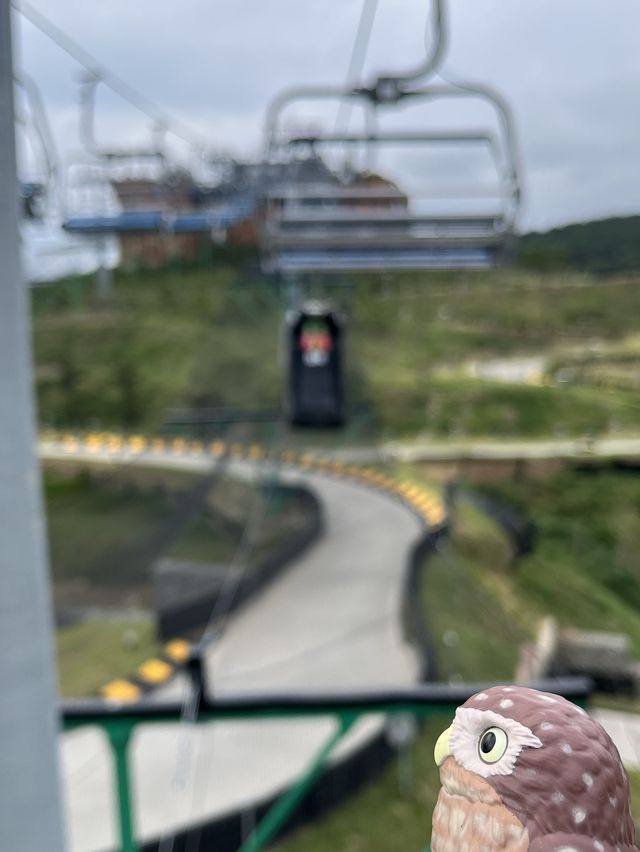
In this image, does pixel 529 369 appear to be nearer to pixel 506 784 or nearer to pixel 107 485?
pixel 107 485

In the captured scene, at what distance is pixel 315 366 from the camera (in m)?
5.40

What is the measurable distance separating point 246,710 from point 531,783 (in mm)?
1070

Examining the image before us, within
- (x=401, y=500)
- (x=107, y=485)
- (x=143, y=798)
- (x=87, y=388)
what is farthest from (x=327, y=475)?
(x=87, y=388)

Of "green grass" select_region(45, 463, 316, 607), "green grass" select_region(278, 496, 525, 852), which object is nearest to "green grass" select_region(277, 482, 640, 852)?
"green grass" select_region(278, 496, 525, 852)

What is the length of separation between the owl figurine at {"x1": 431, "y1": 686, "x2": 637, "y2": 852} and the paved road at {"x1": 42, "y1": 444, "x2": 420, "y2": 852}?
1107 mm

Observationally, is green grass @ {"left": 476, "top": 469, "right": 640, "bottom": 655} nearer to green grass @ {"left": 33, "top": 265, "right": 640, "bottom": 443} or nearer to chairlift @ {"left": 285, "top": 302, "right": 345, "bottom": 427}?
green grass @ {"left": 33, "top": 265, "right": 640, "bottom": 443}

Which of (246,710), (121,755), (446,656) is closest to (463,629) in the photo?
(446,656)

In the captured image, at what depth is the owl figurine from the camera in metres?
0.32

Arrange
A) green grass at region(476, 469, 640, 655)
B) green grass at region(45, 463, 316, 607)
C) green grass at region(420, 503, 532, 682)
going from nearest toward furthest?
green grass at region(420, 503, 532, 682) < green grass at region(45, 463, 316, 607) < green grass at region(476, 469, 640, 655)

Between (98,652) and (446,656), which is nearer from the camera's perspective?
(446,656)

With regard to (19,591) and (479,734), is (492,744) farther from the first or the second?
(19,591)

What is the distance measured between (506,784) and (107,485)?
1105 centimetres

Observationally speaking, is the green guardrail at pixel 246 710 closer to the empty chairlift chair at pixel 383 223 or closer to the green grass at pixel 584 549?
the empty chairlift chair at pixel 383 223

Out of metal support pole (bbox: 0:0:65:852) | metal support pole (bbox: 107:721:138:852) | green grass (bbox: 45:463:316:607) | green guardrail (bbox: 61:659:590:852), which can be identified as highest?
metal support pole (bbox: 0:0:65:852)
